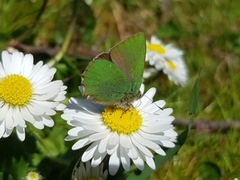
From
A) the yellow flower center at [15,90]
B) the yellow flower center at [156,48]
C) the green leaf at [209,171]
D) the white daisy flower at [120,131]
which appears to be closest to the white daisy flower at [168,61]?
the yellow flower center at [156,48]

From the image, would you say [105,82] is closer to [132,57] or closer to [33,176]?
[132,57]

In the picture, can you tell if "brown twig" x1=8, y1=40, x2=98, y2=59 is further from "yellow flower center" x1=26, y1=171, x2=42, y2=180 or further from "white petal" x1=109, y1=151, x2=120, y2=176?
"white petal" x1=109, y1=151, x2=120, y2=176

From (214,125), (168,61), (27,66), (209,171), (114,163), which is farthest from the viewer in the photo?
(168,61)

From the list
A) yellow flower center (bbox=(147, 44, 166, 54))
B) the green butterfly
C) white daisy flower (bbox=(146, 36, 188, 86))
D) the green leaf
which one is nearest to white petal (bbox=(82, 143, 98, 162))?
the green butterfly

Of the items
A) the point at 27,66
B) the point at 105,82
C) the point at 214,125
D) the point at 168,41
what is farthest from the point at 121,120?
the point at 168,41

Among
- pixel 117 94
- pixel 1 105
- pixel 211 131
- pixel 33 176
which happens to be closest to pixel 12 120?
pixel 1 105

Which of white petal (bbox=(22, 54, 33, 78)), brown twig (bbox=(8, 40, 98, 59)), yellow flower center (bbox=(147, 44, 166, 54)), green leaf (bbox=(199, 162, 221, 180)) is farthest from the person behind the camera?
yellow flower center (bbox=(147, 44, 166, 54))

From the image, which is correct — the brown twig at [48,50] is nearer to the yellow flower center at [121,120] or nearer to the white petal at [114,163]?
the yellow flower center at [121,120]
